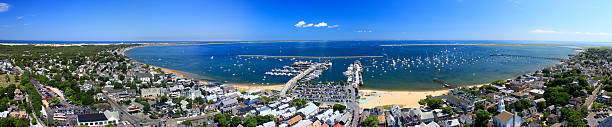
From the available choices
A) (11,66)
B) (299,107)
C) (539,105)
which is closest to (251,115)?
(299,107)

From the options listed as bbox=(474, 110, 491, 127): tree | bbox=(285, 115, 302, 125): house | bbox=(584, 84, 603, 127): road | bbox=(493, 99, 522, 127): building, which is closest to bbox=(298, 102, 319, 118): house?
bbox=(285, 115, 302, 125): house

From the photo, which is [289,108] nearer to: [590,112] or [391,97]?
[391,97]

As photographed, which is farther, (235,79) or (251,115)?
(235,79)

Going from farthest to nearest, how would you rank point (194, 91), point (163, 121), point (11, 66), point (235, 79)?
point (11, 66), point (235, 79), point (194, 91), point (163, 121)

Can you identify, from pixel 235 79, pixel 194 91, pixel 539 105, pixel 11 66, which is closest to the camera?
pixel 539 105

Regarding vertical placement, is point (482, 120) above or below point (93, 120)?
above

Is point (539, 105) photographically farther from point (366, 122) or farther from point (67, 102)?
point (67, 102)

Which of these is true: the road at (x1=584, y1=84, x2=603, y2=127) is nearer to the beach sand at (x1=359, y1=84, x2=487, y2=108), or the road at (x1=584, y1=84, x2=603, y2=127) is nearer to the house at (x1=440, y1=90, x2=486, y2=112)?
the house at (x1=440, y1=90, x2=486, y2=112)

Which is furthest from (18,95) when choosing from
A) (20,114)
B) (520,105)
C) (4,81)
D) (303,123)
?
(520,105)
